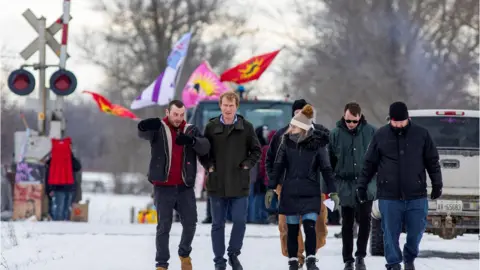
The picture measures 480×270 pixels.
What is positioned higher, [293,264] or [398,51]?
[398,51]

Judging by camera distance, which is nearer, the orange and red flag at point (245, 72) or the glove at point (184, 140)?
the glove at point (184, 140)

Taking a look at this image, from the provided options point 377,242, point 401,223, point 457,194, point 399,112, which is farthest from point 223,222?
point 457,194

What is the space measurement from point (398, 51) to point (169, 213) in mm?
30038

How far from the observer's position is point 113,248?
1446 cm

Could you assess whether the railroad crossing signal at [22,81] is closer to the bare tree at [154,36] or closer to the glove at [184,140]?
the glove at [184,140]

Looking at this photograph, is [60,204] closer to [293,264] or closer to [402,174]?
[293,264]

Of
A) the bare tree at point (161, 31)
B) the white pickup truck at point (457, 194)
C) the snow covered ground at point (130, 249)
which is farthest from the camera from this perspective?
the bare tree at point (161, 31)

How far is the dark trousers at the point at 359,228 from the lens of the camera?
11875mm

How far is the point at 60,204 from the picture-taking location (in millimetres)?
21859

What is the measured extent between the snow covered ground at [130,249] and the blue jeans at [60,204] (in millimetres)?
2172

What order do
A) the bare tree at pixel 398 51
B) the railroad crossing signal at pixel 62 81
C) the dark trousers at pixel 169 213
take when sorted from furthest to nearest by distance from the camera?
the bare tree at pixel 398 51 < the railroad crossing signal at pixel 62 81 < the dark trousers at pixel 169 213

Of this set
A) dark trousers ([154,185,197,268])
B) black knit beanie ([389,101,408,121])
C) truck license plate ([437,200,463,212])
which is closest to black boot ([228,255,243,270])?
dark trousers ([154,185,197,268])

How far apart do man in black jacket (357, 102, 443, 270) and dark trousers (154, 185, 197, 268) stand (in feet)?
5.74

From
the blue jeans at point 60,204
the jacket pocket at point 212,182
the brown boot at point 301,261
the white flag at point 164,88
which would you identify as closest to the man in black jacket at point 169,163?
the jacket pocket at point 212,182
